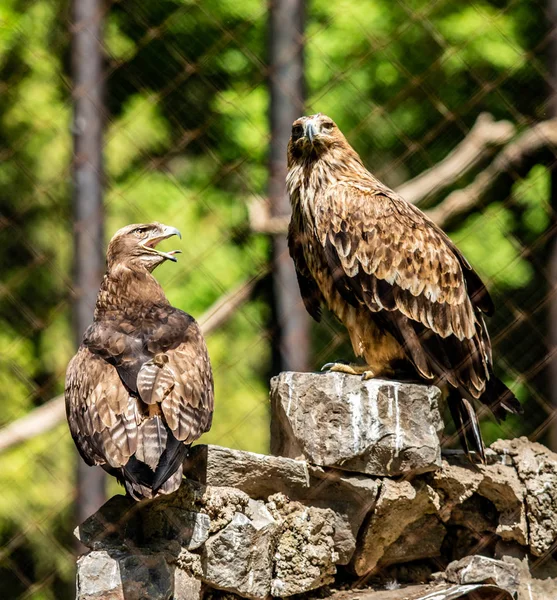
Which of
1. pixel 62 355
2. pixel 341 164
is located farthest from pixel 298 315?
pixel 62 355

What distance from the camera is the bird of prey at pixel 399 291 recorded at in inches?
149

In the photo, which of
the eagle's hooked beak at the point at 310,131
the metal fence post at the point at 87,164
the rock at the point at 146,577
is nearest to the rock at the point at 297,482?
the rock at the point at 146,577

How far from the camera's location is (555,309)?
4332 mm

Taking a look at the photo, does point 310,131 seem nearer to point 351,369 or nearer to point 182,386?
point 351,369

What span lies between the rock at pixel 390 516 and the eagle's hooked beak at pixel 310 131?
4.17 feet

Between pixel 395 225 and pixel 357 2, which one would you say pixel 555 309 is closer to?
pixel 395 225

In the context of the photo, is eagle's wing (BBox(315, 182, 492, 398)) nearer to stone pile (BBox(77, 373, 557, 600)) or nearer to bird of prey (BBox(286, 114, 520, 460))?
bird of prey (BBox(286, 114, 520, 460))

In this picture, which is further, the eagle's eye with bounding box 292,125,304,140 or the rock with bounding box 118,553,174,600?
the eagle's eye with bounding box 292,125,304,140

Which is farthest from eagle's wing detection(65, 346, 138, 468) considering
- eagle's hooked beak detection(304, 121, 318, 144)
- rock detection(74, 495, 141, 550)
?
eagle's hooked beak detection(304, 121, 318, 144)

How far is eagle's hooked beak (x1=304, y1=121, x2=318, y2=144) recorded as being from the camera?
4043 millimetres

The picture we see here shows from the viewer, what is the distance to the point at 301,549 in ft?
11.0

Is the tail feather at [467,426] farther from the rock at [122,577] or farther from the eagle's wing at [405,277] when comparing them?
the rock at [122,577]

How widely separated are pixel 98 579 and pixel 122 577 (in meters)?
0.06

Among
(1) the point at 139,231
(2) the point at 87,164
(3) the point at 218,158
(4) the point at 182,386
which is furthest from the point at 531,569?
(3) the point at 218,158
